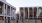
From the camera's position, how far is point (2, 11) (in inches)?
659

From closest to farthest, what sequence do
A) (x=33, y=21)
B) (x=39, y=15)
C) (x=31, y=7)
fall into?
(x=33, y=21) < (x=39, y=15) < (x=31, y=7)

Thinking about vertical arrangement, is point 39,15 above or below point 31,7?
below

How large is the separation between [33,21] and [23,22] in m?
0.54

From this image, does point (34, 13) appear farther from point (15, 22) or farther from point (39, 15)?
point (15, 22)

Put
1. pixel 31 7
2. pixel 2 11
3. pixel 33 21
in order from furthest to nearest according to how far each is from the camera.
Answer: pixel 31 7, pixel 2 11, pixel 33 21

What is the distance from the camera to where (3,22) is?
5.50m

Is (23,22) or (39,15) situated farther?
(39,15)

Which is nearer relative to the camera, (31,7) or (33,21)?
(33,21)

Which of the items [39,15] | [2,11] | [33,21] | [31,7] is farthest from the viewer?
[31,7]

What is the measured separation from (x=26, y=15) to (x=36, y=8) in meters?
2.66

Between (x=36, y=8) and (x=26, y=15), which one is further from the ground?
(x=36, y=8)

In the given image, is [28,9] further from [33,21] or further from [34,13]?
[33,21]

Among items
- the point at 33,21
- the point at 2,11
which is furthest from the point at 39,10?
the point at 33,21

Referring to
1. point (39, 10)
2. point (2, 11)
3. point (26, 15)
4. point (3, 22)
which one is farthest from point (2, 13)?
point (3, 22)
